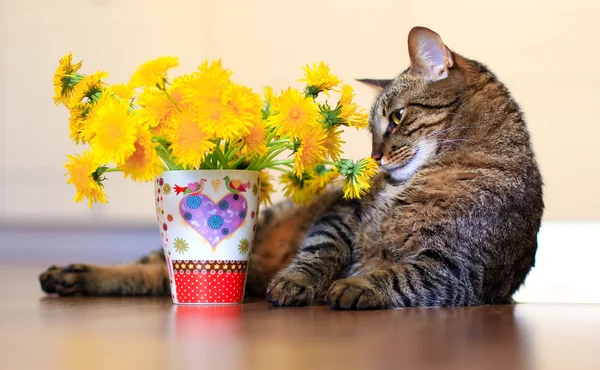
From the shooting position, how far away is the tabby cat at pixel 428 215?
1.44 meters

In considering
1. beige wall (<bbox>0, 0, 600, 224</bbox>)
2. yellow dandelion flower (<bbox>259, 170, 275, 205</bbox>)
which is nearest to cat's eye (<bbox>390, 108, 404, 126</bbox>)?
yellow dandelion flower (<bbox>259, 170, 275, 205</bbox>)

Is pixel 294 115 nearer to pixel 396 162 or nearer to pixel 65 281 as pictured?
pixel 396 162

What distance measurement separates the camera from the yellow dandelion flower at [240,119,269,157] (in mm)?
1310

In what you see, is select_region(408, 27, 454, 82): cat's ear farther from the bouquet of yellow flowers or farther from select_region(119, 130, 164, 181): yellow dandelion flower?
select_region(119, 130, 164, 181): yellow dandelion flower

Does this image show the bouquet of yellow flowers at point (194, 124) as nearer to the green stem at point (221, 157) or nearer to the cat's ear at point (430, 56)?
the green stem at point (221, 157)

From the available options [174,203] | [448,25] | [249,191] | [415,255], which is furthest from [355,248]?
[448,25]

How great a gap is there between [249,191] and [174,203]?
0.14 metres

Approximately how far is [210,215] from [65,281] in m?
0.56

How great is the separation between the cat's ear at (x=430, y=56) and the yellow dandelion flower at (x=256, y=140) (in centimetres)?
48

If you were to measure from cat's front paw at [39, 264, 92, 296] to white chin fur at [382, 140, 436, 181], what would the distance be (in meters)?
0.76

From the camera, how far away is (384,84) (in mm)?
1825

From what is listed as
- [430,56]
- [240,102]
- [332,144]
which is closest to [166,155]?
[240,102]

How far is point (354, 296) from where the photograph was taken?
1.35m

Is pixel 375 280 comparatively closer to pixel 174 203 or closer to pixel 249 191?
pixel 249 191
